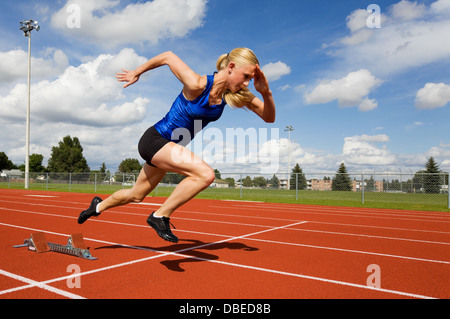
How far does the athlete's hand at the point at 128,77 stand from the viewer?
11.2 feet

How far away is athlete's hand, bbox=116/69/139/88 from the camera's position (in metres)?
3.42

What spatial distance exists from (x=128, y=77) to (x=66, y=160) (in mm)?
82803

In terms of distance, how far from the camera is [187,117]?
11.1ft

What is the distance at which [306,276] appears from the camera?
12.2ft

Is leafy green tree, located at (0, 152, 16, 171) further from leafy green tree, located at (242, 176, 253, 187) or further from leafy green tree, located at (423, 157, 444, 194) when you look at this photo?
leafy green tree, located at (423, 157, 444, 194)

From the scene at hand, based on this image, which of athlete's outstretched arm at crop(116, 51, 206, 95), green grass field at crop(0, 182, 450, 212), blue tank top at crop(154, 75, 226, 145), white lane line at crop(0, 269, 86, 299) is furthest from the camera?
green grass field at crop(0, 182, 450, 212)

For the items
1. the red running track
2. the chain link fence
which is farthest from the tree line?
the red running track

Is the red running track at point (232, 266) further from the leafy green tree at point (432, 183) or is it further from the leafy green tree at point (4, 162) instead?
the leafy green tree at point (4, 162)

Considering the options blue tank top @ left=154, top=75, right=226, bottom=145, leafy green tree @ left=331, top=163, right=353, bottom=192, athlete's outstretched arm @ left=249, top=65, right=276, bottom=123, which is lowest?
leafy green tree @ left=331, top=163, right=353, bottom=192

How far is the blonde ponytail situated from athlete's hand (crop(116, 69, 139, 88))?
84cm

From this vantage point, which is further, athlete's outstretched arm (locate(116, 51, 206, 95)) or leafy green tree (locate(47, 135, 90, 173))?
leafy green tree (locate(47, 135, 90, 173))

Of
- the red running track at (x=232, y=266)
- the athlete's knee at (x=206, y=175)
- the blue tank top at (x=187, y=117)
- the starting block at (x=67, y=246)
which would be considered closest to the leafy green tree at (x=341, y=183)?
the red running track at (x=232, y=266)
